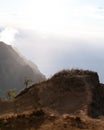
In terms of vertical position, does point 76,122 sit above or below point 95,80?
below

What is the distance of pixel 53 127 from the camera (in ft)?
135

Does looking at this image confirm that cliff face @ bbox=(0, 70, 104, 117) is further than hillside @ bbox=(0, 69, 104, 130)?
Yes

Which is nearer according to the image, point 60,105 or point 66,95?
point 60,105

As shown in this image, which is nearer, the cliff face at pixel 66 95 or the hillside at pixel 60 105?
the hillside at pixel 60 105

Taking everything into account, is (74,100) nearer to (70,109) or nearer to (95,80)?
(70,109)

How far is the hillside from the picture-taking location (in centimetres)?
4222

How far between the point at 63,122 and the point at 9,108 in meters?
11.9

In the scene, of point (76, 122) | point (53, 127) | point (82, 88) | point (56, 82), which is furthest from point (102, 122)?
point (56, 82)

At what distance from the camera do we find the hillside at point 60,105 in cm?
4222

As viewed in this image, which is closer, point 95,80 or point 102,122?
point 102,122

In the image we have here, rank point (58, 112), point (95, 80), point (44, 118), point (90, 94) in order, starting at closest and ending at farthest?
1. point (44, 118)
2. point (58, 112)
3. point (90, 94)
4. point (95, 80)

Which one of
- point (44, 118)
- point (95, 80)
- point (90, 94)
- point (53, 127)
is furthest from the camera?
point (95, 80)

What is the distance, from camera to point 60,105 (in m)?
48.6

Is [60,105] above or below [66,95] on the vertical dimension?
below
